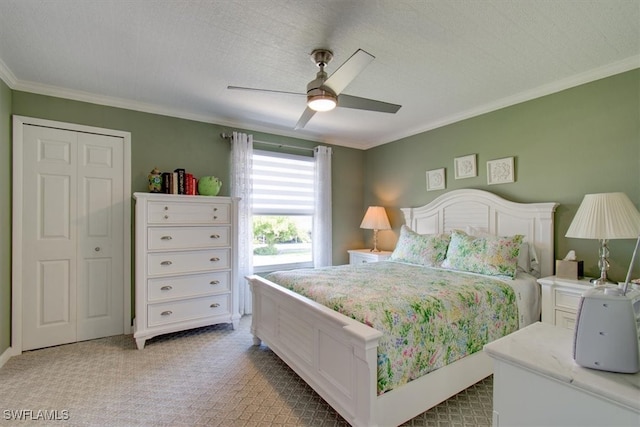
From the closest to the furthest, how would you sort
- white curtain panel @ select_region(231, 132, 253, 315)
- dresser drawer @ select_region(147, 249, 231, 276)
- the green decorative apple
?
dresser drawer @ select_region(147, 249, 231, 276), the green decorative apple, white curtain panel @ select_region(231, 132, 253, 315)

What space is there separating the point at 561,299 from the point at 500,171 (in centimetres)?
141

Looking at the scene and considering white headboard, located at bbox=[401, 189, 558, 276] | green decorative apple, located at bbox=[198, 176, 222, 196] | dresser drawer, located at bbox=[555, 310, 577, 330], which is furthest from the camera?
green decorative apple, located at bbox=[198, 176, 222, 196]

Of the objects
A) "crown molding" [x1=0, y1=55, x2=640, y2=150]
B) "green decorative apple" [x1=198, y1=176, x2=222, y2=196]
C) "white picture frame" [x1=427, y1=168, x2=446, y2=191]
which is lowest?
"green decorative apple" [x1=198, y1=176, x2=222, y2=196]

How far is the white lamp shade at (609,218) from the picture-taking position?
6.51 ft

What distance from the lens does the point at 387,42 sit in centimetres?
213

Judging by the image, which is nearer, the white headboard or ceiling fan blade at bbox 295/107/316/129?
ceiling fan blade at bbox 295/107/316/129

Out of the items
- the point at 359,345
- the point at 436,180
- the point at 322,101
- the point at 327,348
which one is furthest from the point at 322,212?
the point at 359,345

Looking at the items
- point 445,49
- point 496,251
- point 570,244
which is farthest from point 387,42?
point 570,244

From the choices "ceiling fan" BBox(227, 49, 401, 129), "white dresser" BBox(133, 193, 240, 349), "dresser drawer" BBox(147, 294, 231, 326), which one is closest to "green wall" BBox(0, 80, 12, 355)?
"white dresser" BBox(133, 193, 240, 349)

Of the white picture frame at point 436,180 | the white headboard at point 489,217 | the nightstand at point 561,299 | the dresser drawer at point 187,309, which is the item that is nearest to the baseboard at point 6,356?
the dresser drawer at point 187,309

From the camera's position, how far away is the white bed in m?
1.58

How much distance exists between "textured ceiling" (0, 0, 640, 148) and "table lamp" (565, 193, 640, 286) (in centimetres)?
112

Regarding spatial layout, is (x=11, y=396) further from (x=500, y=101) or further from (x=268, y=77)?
(x=500, y=101)

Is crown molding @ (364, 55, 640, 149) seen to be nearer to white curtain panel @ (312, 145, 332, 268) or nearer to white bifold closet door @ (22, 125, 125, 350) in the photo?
white curtain panel @ (312, 145, 332, 268)
